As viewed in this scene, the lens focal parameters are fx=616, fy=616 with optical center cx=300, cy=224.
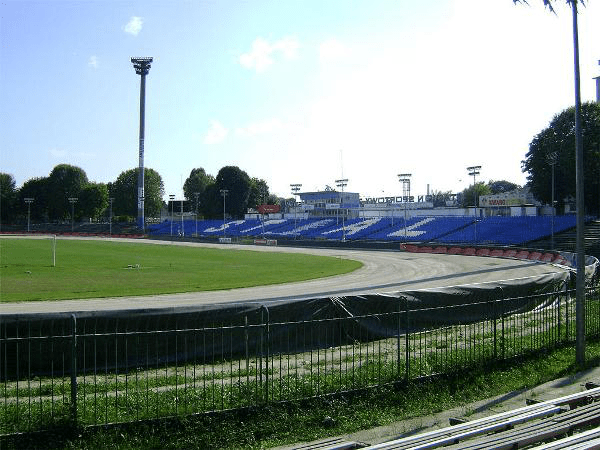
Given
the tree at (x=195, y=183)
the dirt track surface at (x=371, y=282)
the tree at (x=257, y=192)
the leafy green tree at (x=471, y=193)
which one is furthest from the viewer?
the tree at (x=195, y=183)

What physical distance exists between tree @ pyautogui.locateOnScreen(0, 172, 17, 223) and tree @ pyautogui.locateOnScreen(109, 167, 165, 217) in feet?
79.5

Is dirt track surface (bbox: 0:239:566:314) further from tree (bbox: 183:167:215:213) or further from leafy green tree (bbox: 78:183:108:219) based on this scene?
tree (bbox: 183:167:215:213)

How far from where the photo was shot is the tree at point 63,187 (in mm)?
146125

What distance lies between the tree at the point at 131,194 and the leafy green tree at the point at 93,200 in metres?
7.28

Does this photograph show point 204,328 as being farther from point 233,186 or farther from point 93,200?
point 93,200

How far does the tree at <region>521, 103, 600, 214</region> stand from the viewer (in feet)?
217

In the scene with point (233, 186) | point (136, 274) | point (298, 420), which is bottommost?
point (136, 274)

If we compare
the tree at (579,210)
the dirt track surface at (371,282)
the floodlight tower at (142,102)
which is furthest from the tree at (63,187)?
the tree at (579,210)

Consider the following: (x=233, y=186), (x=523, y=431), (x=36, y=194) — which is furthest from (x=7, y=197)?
(x=523, y=431)

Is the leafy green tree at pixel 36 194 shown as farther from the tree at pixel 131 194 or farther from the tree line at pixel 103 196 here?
the tree at pixel 131 194

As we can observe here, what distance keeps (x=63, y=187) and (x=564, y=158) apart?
11576 cm

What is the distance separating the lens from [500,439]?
6.84 metres

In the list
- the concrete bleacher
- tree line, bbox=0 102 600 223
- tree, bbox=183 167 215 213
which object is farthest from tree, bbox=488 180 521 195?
the concrete bleacher

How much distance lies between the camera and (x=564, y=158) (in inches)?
2672
